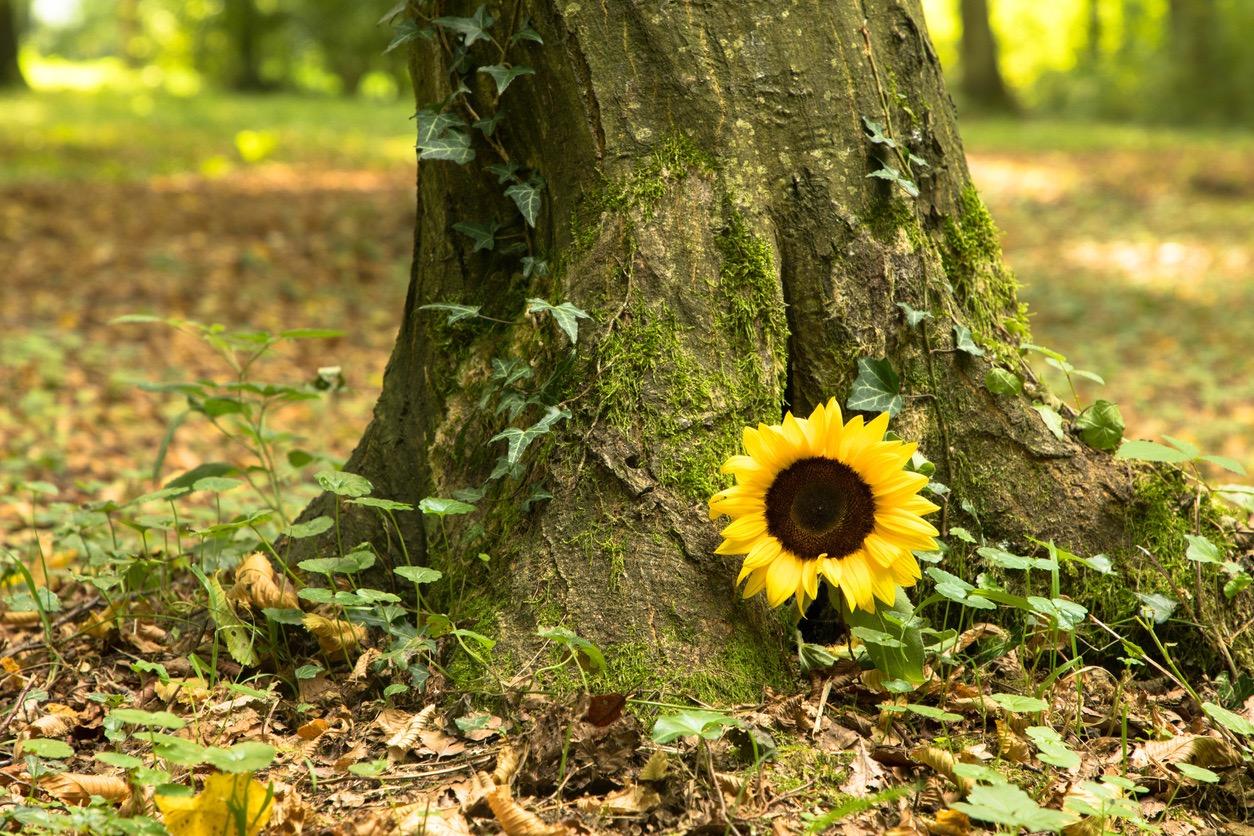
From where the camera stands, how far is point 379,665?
2352 millimetres

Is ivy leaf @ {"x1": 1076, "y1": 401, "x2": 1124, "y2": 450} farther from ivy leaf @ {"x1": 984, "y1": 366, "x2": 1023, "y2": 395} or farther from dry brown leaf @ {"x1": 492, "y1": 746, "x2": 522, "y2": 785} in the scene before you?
dry brown leaf @ {"x1": 492, "y1": 746, "x2": 522, "y2": 785}

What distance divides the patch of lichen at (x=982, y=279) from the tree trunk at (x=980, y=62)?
61.8 ft

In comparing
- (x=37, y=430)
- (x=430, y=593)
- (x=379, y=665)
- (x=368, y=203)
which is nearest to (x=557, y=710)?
(x=379, y=665)

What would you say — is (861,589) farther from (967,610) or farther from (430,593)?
(430,593)

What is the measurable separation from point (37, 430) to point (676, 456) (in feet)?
13.0

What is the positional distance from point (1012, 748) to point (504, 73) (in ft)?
6.12

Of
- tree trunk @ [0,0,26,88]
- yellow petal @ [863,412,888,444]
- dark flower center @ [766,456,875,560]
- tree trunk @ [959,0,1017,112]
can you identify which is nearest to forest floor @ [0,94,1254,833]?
dark flower center @ [766,456,875,560]

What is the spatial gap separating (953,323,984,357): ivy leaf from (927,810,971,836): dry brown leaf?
1.15 m

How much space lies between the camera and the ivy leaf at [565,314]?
2.36 metres

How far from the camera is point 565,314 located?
2.39m

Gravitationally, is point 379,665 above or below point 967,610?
below

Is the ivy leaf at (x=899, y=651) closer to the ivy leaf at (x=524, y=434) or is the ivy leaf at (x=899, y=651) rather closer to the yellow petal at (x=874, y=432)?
the yellow petal at (x=874, y=432)

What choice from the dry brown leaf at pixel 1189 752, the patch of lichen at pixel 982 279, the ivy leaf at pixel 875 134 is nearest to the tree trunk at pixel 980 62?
the patch of lichen at pixel 982 279

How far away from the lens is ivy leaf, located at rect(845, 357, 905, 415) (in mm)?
2553
